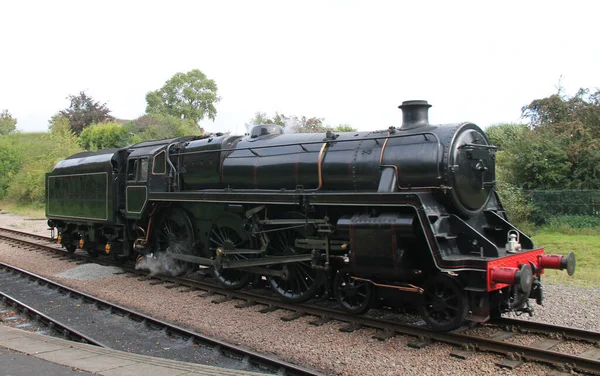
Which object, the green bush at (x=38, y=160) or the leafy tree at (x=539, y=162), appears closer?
the leafy tree at (x=539, y=162)

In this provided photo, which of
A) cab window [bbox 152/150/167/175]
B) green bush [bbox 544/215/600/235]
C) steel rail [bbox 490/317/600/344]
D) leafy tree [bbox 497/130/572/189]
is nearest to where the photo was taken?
steel rail [bbox 490/317/600/344]

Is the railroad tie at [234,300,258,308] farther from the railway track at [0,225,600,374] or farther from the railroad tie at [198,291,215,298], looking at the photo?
the railroad tie at [198,291,215,298]

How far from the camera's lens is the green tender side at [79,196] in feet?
41.4

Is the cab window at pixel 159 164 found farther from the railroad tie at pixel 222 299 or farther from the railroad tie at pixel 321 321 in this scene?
the railroad tie at pixel 321 321

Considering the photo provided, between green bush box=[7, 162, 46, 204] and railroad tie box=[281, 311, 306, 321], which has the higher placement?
green bush box=[7, 162, 46, 204]

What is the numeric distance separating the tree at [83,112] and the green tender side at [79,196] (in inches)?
1808

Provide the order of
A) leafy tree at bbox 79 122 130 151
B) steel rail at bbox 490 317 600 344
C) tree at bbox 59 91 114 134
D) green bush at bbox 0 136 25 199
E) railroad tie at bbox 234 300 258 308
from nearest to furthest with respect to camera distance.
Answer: steel rail at bbox 490 317 600 344 < railroad tie at bbox 234 300 258 308 < green bush at bbox 0 136 25 199 < leafy tree at bbox 79 122 130 151 < tree at bbox 59 91 114 134

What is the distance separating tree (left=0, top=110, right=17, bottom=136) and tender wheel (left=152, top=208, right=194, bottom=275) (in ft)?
198

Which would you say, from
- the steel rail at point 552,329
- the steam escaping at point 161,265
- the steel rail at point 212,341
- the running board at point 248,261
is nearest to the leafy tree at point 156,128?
the steam escaping at point 161,265

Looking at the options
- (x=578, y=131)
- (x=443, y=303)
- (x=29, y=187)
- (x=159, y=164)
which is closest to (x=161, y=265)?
(x=159, y=164)

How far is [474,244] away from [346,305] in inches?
84.4

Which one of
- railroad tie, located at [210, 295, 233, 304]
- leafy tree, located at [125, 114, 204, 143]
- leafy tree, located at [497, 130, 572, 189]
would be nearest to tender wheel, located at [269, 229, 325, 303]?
railroad tie, located at [210, 295, 233, 304]

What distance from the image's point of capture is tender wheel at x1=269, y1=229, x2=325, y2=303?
822 cm

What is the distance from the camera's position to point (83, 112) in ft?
195
